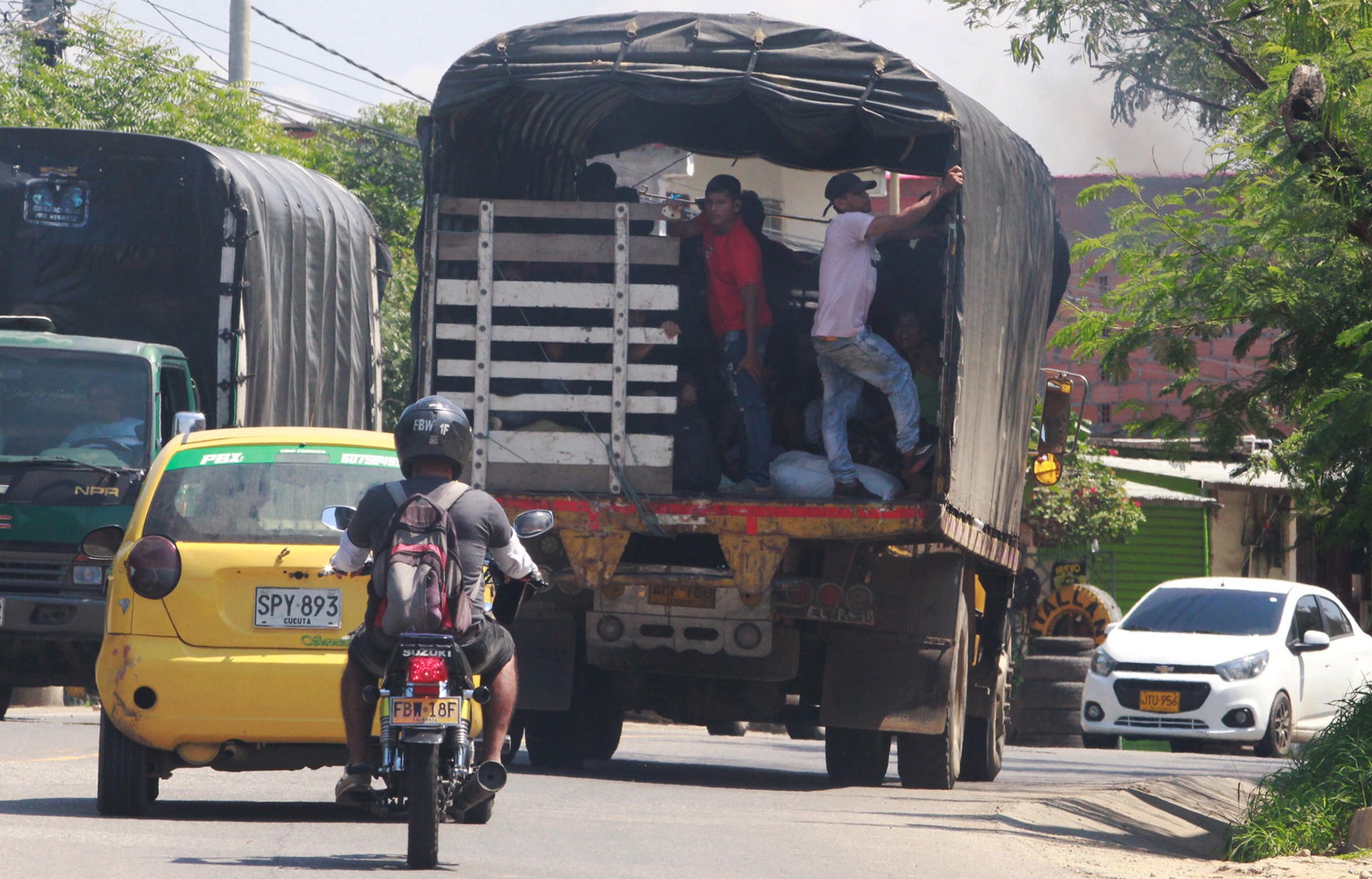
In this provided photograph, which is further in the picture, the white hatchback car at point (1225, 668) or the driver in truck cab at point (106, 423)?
the white hatchback car at point (1225, 668)

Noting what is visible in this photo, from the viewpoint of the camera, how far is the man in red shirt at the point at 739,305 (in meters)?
11.4

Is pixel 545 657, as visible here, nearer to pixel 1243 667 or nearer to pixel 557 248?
pixel 557 248

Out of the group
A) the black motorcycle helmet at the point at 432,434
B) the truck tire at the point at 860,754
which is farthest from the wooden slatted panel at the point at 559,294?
the black motorcycle helmet at the point at 432,434

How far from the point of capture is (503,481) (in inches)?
428

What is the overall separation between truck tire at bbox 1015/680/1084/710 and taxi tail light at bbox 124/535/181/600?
1303cm

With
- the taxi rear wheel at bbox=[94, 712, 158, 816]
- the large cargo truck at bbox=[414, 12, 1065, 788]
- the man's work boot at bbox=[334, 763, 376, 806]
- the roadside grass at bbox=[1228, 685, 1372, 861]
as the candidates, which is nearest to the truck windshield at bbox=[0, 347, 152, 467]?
the large cargo truck at bbox=[414, 12, 1065, 788]

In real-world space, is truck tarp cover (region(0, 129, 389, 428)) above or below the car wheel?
above

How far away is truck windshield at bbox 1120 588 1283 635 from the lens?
1931 centimetres

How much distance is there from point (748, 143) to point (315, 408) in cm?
421

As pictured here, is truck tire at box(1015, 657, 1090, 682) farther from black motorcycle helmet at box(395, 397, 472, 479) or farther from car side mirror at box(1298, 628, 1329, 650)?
black motorcycle helmet at box(395, 397, 472, 479)

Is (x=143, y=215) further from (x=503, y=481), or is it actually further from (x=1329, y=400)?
(x=1329, y=400)

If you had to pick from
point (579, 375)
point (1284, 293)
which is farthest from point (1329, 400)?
point (579, 375)

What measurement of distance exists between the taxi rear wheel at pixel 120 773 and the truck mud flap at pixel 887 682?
417 centimetres

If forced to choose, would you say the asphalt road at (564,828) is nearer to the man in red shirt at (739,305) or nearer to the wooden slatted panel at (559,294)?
the man in red shirt at (739,305)
